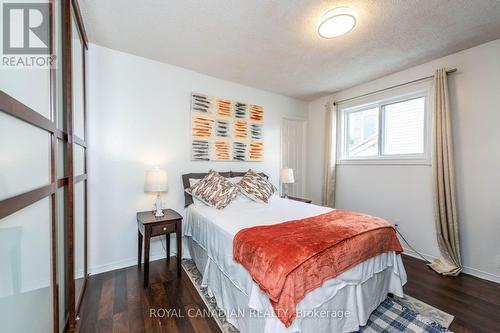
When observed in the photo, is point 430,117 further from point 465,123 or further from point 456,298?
point 456,298

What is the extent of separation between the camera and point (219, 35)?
7.06 ft

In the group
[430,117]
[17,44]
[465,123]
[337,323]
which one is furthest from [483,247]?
[17,44]

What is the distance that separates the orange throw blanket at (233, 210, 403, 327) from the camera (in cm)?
116

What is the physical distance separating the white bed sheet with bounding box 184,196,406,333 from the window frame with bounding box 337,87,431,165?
1.58m

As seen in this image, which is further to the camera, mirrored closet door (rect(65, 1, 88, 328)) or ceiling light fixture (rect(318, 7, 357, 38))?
ceiling light fixture (rect(318, 7, 357, 38))

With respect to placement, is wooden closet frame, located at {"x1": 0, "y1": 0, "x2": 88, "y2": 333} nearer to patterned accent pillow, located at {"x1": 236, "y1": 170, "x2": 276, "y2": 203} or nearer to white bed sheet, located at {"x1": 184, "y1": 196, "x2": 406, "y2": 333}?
white bed sheet, located at {"x1": 184, "y1": 196, "x2": 406, "y2": 333}

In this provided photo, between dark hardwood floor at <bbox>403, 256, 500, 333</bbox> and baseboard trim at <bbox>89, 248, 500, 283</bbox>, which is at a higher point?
baseboard trim at <bbox>89, 248, 500, 283</bbox>

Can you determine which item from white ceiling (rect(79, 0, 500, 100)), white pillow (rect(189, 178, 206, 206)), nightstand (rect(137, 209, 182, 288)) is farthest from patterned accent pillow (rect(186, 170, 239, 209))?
white ceiling (rect(79, 0, 500, 100))

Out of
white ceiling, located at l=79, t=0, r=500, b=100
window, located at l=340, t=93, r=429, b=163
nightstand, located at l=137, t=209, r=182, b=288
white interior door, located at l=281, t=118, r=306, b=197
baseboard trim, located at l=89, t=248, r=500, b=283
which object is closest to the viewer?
white ceiling, located at l=79, t=0, r=500, b=100

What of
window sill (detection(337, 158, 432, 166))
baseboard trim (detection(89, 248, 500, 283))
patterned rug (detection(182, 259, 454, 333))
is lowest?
patterned rug (detection(182, 259, 454, 333))

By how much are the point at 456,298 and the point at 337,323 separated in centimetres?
144

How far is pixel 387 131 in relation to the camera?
3248 mm

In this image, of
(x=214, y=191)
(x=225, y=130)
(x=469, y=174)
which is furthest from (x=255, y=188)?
(x=469, y=174)

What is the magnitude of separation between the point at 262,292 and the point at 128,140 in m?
2.27
